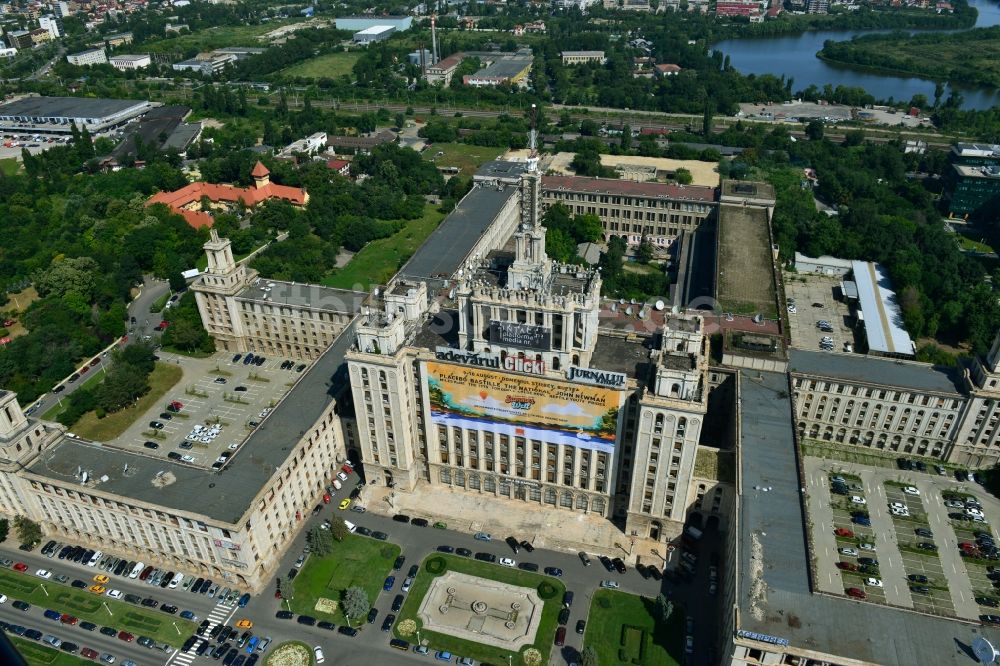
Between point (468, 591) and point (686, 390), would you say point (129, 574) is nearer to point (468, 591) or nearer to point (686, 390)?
point (468, 591)

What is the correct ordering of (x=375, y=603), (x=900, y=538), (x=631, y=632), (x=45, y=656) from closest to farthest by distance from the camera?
(x=45, y=656) < (x=631, y=632) < (x=375, y=603) < (x=900, y=538)

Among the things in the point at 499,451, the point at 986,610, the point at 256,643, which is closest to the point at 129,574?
the point at 256,643

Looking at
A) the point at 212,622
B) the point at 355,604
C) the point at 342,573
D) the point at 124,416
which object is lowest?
the point at 124,416

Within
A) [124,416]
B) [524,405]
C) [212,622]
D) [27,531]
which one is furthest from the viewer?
[124,416]

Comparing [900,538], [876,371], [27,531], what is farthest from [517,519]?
[27,531]

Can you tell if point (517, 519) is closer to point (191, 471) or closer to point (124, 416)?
point (191, 471)

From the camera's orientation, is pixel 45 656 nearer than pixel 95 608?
Yes

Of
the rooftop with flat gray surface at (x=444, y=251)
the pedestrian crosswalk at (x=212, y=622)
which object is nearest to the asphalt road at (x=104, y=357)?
the rooftop with flat gray surface at (x=444, y=251)

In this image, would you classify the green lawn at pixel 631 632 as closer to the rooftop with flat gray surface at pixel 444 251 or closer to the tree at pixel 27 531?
the rooftop with flat gray surface at pixel 444 251
